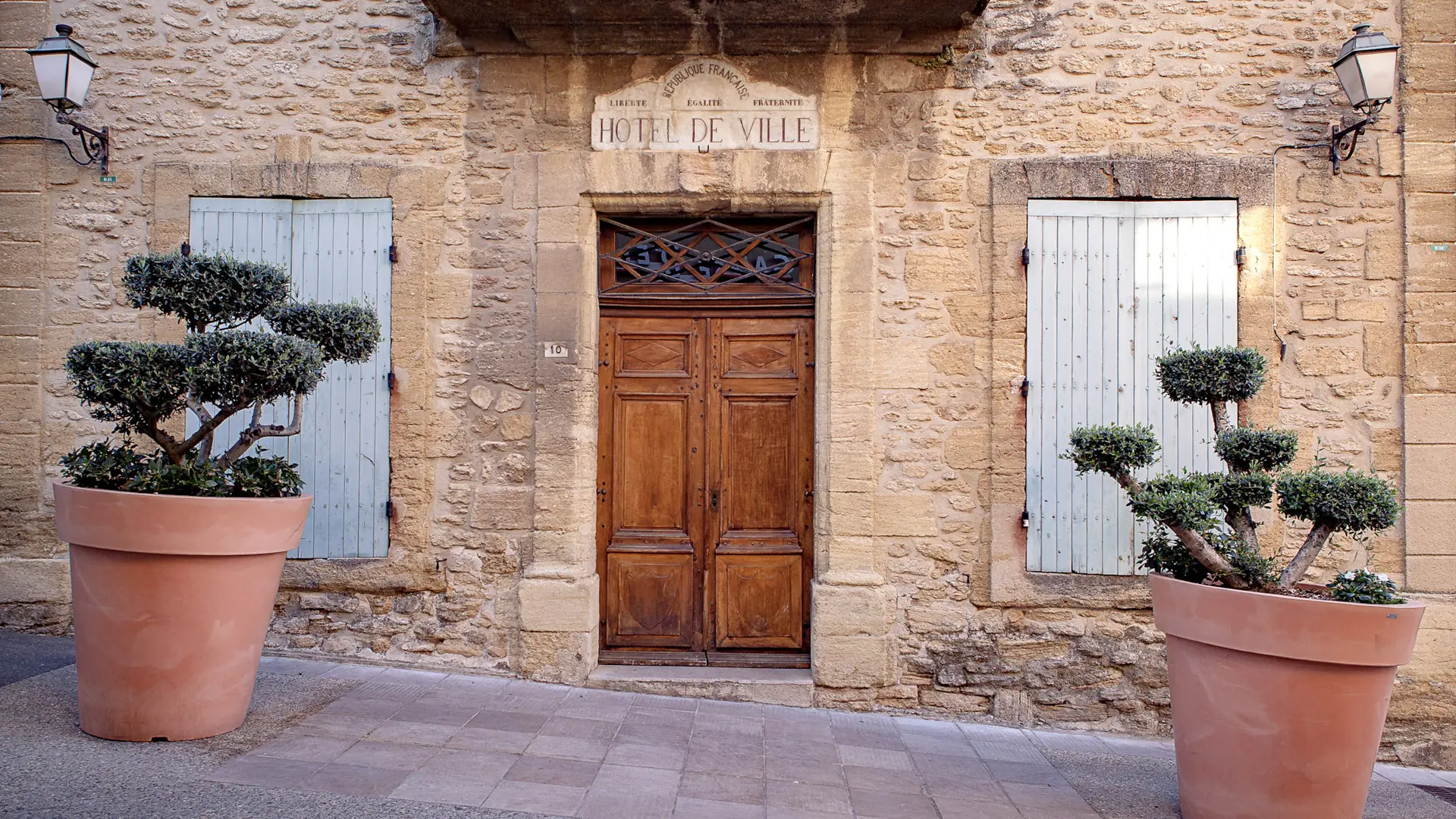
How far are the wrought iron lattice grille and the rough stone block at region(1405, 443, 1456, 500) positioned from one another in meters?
3.21

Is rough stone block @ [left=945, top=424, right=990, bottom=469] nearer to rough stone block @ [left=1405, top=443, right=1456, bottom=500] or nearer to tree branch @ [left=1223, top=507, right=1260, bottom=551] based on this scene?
tree branch @ [left=1223, top=507, right=1260, bottom=551]

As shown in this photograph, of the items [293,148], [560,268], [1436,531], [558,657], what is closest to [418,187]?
[293,148]

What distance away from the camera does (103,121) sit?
15.6 feet

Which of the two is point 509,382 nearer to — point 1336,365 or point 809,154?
point 809,154

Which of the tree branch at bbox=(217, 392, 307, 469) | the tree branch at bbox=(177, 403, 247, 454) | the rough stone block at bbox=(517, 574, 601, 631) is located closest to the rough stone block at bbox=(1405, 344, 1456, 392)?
the rough stone block at bbox=(517, 574, 601, 631)

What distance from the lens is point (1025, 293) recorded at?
15.0 ft

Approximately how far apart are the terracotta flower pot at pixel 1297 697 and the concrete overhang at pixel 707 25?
3.11m

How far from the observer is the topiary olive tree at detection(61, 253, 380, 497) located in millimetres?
3133

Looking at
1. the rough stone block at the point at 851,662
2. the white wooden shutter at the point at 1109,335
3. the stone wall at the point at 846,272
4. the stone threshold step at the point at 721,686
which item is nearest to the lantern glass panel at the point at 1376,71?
the stone wall at the point at 846,272

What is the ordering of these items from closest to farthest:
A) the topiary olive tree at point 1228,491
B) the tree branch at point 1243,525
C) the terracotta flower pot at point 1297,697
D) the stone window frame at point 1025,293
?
the terracotta flower pot at point 1297,697, the topiary olive tree at point 1228,491, the tree branch at point 1243,525, the stone window frame at point 1025,293

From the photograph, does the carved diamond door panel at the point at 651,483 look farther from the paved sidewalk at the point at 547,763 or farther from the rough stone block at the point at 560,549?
the paved sidewalk at the point at 547,763

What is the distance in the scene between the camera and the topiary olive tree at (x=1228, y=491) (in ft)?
9.98

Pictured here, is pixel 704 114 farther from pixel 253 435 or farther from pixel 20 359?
pixel 20 359

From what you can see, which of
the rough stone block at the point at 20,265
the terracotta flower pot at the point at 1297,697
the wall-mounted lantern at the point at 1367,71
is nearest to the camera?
the terracotta flower pot at the point at 1297,697
